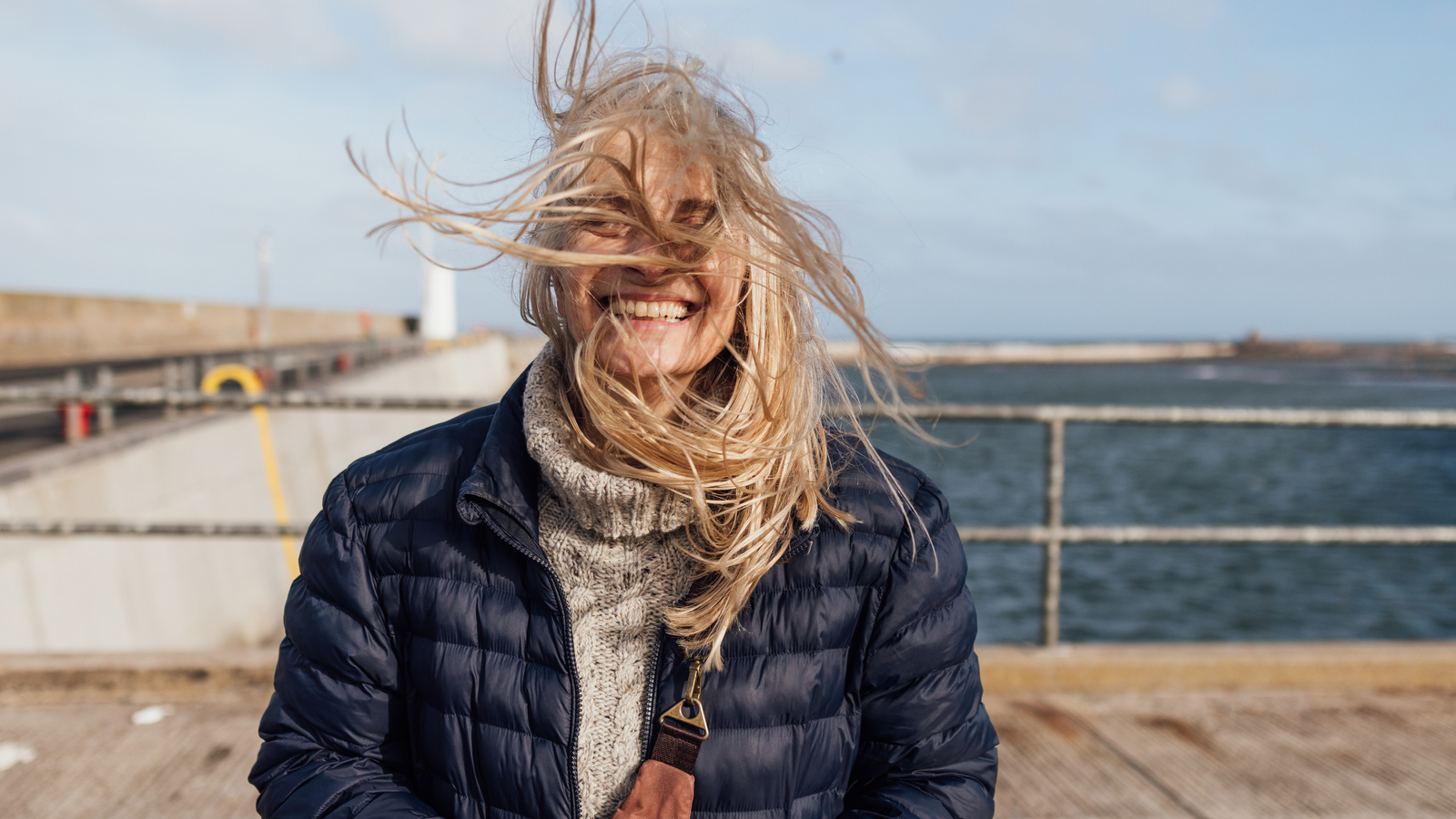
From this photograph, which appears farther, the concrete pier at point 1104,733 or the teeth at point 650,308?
the concrete pier at point 1104,733

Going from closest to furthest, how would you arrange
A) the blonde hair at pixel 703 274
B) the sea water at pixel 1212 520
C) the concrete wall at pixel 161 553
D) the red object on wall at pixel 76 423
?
the blonde hair at pixel 703 274
the concrete wall at pixel 161 553
the red object on wall at pixel 76 423
the sea water at pixel 1212 520

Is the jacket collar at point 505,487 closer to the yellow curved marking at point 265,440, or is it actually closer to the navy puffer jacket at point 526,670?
the navy puffer jacket at point 526,670

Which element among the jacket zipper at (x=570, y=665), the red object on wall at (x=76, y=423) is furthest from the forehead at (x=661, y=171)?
the red object on wall at (x=76, y=423)

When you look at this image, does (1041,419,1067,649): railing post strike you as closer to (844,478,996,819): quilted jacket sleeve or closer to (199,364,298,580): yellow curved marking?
(844,478,996,819): quilted jacket sleeve

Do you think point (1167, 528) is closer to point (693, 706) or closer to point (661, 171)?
point (693, 706)

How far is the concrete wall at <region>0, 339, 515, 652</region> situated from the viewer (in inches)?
227

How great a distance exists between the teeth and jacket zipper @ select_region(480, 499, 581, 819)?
1.17 feet

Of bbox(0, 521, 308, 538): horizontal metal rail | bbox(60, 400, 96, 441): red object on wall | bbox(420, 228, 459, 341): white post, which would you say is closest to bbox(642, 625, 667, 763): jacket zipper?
bbox(0, 521, 308, 538): horizontal metal rail

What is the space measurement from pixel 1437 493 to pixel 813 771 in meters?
29.1

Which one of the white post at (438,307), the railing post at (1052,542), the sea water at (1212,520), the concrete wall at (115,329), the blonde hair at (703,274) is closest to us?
the blonde hair at (703,274)

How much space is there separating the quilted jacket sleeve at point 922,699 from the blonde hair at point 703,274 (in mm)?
127

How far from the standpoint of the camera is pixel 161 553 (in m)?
7.58

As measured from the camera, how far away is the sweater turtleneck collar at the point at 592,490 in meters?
1.40

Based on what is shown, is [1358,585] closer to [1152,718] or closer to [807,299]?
[1152,718]
